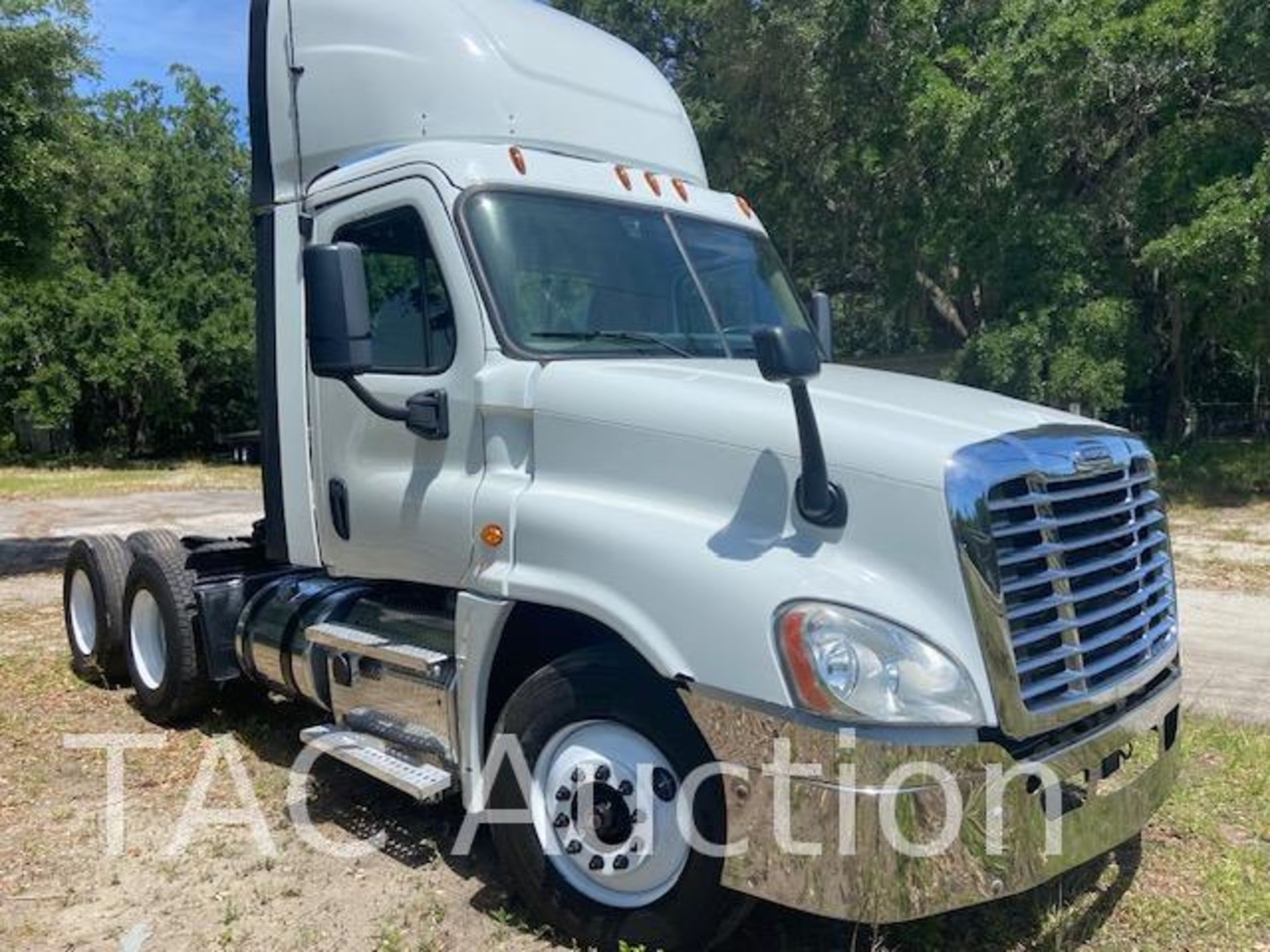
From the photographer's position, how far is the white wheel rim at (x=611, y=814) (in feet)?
11.5

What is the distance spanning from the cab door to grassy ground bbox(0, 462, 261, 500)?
1751 cm

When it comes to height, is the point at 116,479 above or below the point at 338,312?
below

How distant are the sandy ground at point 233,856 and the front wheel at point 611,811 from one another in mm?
266

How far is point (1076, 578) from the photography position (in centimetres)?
340

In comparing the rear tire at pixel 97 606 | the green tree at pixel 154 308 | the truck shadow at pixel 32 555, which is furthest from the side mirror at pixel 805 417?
the green tree at pixel 154 308

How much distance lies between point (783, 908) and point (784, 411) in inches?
73.9

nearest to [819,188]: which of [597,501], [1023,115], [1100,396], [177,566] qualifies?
[1023,115]

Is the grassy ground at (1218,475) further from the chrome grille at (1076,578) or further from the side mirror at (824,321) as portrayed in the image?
the chrome grille at (1076,578)

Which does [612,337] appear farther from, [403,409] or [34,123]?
[34,123]

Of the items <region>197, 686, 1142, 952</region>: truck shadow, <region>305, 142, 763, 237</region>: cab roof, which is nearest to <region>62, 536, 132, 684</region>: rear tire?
<region>197, 686, 1142, 952</region>: truck shadow

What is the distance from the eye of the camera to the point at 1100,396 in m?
18.3

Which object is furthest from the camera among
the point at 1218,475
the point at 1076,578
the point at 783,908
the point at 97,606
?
the point at 1218,475

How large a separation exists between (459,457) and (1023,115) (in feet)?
55.2

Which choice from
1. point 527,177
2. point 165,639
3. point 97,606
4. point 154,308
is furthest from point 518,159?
point 154,308
